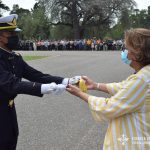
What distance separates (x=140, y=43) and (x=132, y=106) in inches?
17.6

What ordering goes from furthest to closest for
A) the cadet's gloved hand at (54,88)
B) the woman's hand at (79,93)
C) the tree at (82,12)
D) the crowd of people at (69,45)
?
1. the tree at (82,12)
2. the crowd of people at (69,45)
3. the cadet's gloved hand at (54,88)
4. the woman's hand at (79,93)

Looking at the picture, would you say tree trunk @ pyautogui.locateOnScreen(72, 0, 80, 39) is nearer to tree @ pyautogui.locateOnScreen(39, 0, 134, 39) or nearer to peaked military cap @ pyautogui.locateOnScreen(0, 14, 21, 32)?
tree @ pyautogui.locateOnScreen(39, 0, 134, 39)

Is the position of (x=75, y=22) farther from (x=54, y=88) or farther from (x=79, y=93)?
(x=79, y=93)

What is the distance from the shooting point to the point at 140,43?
335 centimetres

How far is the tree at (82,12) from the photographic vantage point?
245 feet

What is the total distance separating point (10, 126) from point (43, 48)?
51.5 metres

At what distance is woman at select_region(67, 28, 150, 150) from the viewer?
333 cm

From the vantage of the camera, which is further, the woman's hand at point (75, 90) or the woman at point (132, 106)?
the woman's hand at point (75, 90)

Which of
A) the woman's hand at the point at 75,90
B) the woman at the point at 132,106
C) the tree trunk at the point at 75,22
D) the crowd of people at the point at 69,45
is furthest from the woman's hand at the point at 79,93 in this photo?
the tree trunk at the point at 75,22

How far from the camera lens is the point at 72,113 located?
30.1 ft

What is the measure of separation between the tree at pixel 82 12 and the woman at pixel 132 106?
71139mm

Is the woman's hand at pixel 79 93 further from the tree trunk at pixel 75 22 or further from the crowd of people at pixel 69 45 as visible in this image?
the tree trunk at pixel 75 22

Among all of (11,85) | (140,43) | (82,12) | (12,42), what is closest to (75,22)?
(82,12)

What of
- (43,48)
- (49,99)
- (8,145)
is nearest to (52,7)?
(43,48)
